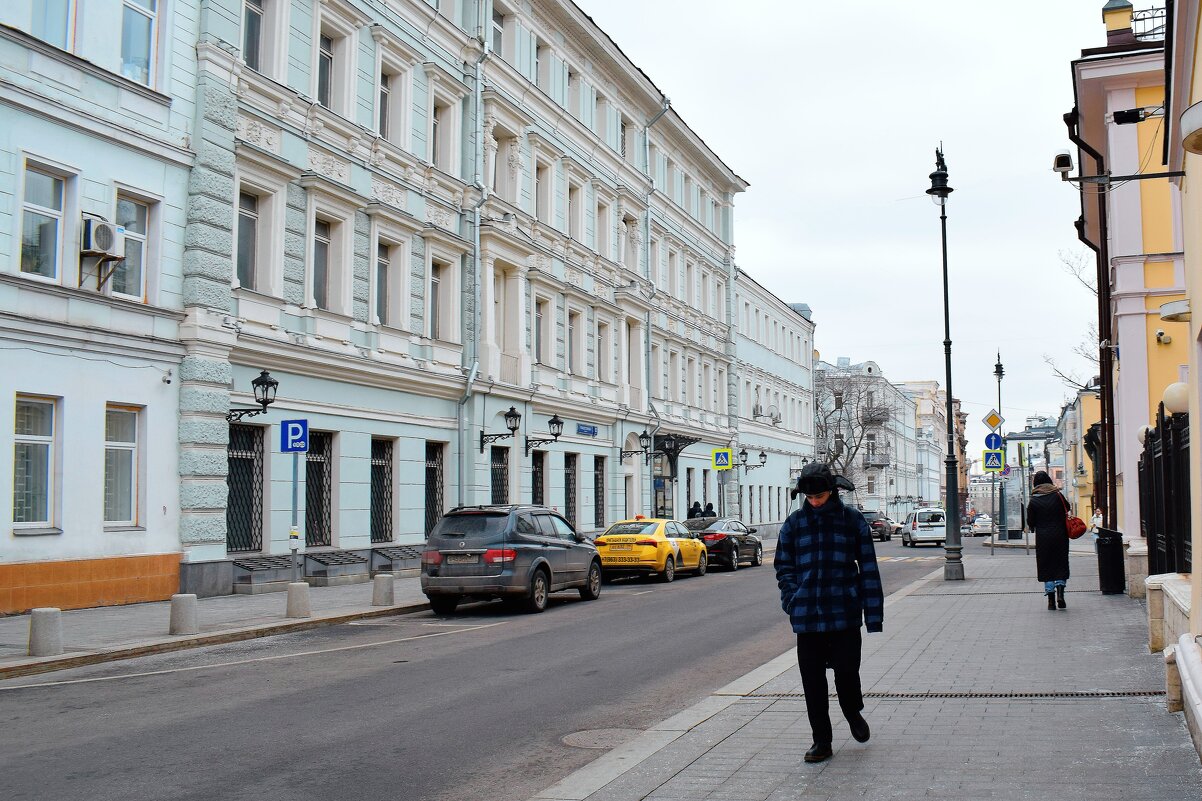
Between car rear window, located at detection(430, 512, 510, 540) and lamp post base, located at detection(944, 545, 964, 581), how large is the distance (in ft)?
32.3

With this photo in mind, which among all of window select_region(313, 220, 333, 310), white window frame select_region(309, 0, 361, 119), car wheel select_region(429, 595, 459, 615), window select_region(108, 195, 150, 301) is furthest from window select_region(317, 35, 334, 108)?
car wheel select_region(429, 595, 459, 615)

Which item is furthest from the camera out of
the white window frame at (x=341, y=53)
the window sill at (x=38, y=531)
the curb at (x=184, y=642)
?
the white window frame at (x=341, y=53)

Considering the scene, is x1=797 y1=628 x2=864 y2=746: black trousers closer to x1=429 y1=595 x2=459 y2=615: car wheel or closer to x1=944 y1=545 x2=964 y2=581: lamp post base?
x1=429 y1=595 x2=459 y2=615: car wheel

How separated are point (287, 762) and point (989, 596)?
14.0m

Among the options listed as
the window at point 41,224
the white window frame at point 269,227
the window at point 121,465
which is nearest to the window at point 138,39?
the window at point 41,224

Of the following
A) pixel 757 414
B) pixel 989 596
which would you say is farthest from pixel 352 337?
pixel 757 414

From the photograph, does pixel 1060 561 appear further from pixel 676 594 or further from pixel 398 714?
pixel 398 714

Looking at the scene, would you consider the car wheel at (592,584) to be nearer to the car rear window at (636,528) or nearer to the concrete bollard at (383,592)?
the concrete bollard at (383,592)

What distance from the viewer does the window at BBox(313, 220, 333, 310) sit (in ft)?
74.9

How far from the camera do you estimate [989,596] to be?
18.5 metres

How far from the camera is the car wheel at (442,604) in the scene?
58.3 ft

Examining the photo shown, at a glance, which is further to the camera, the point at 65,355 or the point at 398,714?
the point at 65,355

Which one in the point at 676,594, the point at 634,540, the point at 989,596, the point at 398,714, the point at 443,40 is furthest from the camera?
the point at 443,40

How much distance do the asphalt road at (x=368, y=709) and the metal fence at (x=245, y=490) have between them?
5.27m
